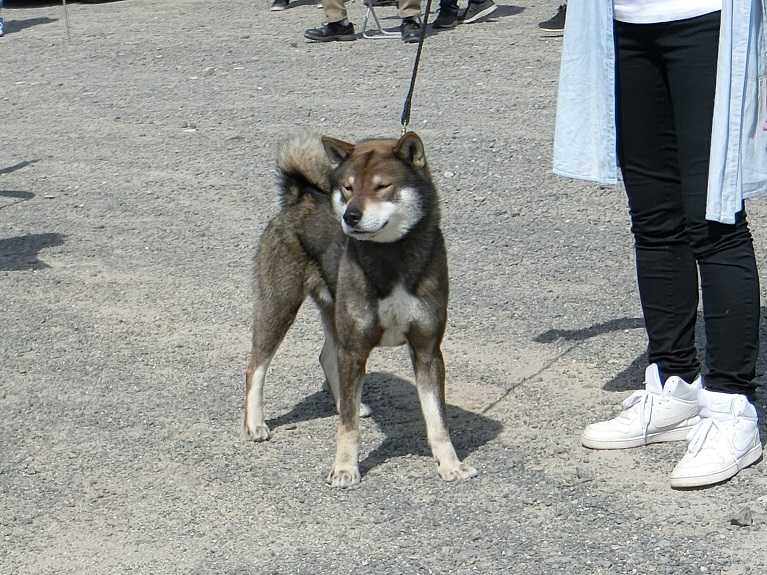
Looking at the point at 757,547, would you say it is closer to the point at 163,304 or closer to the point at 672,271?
the point at 672,271

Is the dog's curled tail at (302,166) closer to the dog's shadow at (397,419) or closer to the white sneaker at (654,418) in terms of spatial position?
the dog's shadow at (397,419)

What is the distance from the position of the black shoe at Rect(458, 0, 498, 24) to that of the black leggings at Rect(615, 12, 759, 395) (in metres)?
Result: 8.49

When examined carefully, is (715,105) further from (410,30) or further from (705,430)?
(410,30)

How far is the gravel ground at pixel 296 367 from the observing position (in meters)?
3.65

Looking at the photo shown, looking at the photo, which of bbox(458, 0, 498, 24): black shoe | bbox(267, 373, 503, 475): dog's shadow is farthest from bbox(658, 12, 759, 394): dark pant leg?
bbox(458, 0, 498, 24): black shoe

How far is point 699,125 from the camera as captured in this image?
12.0 ft

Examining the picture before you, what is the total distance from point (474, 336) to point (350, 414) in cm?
140

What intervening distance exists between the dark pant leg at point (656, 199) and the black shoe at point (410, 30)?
7.79m

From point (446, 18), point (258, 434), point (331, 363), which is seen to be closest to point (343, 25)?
point (446, 18)

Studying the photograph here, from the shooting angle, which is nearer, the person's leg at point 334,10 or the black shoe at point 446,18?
the person's leg at point 334,10

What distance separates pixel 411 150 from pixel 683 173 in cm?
81

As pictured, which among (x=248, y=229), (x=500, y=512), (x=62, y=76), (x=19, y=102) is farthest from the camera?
(x=62, y=76)

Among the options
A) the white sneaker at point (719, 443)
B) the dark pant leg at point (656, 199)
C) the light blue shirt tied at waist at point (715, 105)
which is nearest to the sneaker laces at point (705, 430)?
the white sneaker at point (719, 443)

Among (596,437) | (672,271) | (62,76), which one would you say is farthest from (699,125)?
(62,76)
